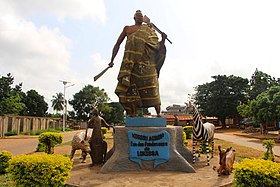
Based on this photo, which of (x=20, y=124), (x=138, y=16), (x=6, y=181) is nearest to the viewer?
(x=6, y=181)

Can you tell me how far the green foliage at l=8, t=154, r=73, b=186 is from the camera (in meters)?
5.00

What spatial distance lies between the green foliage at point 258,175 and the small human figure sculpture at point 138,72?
15.1 ft

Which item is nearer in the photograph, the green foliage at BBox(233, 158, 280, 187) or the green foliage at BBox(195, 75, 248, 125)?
the green foliage at BBox(233, 158, 280, 187)

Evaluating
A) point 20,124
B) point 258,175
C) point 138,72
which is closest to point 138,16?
point 138,72

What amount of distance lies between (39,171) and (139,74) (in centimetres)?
486

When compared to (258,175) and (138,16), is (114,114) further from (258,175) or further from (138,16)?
(258,175)

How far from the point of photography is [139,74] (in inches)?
353

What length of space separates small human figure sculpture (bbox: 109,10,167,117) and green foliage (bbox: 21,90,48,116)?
49.3 meters

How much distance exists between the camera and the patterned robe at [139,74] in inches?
350

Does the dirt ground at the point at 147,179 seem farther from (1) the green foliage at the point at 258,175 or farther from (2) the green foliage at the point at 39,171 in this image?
(1) the green foliage at the point at 258,175

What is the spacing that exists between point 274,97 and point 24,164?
2207 cm

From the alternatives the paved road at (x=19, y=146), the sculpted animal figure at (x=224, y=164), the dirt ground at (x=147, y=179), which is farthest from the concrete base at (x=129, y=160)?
the paved road at (x=19, y=146)

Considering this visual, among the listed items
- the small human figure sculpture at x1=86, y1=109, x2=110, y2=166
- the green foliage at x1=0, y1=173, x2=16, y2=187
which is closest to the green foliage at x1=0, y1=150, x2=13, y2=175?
the green foliage at x1=0, y1=173, x2=16, y2=187

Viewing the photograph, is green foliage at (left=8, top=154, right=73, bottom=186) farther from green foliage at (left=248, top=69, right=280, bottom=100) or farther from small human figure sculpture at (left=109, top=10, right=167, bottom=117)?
green foliage at (left=248, top=69, right=280, bottom=100)
